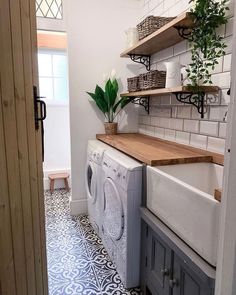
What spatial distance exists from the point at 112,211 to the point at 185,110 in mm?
962

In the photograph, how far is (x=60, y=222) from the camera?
2689 mm

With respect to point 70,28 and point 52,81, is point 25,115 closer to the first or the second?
point 70,28

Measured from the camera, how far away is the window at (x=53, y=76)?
3.65 m

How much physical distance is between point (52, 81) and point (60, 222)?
6.89 feet

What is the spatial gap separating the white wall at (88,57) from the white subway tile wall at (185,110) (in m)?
0.26

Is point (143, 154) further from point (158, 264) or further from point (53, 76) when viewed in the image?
point (53, 76)

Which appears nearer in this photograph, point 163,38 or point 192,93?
point 192,93

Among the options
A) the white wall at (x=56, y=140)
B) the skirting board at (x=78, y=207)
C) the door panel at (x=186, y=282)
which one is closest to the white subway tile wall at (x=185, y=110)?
the door panel at (x=186, y=282)

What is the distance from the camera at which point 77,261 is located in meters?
2.02

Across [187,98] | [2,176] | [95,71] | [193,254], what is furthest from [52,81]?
[193,254]

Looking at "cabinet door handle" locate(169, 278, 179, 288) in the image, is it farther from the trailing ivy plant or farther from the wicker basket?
the wicker basket

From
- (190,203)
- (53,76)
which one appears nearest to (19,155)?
(190,203)

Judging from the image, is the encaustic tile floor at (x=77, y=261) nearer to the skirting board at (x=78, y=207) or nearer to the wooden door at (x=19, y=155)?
the skirting board at (x=78, y=207)

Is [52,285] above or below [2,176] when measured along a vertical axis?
below
